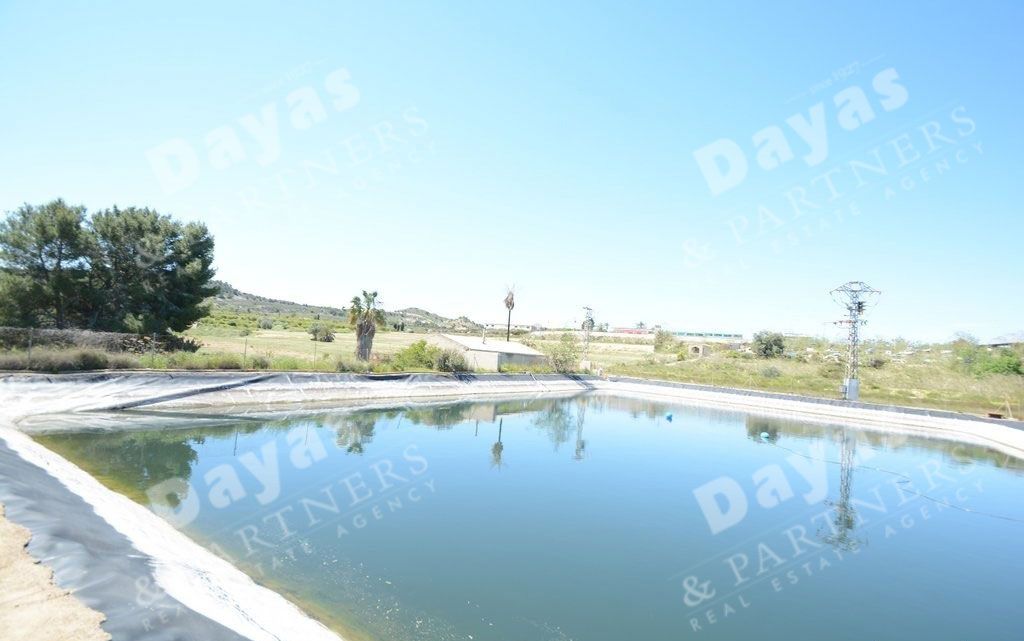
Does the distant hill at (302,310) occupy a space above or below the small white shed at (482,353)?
above

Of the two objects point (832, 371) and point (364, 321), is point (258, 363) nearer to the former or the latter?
point (364, 321)

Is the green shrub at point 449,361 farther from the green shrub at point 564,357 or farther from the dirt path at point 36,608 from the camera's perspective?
the dirt path at point 36,608

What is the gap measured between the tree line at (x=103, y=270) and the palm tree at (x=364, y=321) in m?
7.00

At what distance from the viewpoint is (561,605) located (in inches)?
270

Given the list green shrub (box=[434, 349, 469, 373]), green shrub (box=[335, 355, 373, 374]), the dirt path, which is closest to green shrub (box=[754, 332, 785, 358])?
green shrub (box=[434, 349, 469, 373])

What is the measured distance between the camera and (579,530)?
9.93m

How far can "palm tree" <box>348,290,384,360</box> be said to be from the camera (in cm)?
2955

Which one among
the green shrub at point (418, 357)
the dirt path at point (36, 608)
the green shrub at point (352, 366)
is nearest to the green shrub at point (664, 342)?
the green shrub at point (418, 357)

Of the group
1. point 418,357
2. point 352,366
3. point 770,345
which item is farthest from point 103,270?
point 770,345

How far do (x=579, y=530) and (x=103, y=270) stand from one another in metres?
25.4

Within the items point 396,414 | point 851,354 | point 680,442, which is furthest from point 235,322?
point 851,354

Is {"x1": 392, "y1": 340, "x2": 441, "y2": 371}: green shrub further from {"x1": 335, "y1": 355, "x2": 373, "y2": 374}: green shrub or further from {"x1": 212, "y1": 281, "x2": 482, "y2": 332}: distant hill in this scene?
{"x1": 212, "y1": 281, "x2": 482, "y2": 332}: distant hill

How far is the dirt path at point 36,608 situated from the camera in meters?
3.73

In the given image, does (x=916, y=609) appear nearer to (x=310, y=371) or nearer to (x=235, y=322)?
(x=310, y=371)
